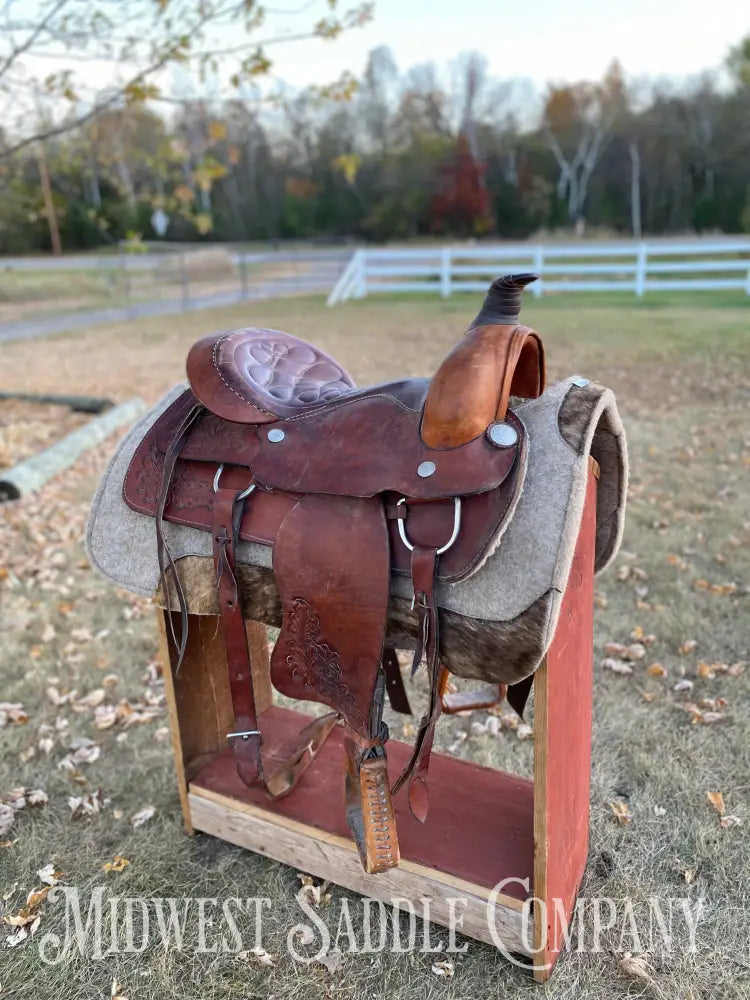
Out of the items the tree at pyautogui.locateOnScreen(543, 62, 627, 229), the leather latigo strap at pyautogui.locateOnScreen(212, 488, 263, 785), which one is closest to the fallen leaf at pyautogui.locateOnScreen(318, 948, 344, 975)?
the leather latigo strap at pyautogui.locateOnScreen(212, 488, 263, 785)

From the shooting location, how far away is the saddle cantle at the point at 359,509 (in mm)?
1338

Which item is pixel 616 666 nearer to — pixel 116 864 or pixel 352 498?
pixel 352 498

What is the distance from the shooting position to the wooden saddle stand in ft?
4.44

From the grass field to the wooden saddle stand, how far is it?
0.49 ft

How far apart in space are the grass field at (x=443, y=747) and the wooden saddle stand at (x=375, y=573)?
0.15 m

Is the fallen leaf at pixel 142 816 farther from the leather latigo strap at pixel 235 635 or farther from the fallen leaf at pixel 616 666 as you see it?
the fallen leaf at pixel 616 666

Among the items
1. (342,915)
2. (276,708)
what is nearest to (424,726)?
(342,915)

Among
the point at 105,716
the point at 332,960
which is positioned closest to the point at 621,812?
the point at 332,960

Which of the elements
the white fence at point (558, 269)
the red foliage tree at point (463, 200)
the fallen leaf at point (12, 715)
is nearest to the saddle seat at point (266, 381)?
the fallen leaf at point (12, 715)

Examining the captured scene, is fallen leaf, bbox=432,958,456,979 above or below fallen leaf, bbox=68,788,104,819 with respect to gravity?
below

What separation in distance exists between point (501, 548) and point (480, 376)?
0.33m

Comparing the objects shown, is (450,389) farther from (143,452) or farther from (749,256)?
(749,256)

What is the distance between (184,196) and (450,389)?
15.1ft

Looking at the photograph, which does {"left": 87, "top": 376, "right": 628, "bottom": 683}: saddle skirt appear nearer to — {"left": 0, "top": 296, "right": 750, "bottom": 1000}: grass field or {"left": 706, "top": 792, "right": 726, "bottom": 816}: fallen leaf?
{"left": 0, "top": 296, "right": 750, "bottom": 1000}: grass field
